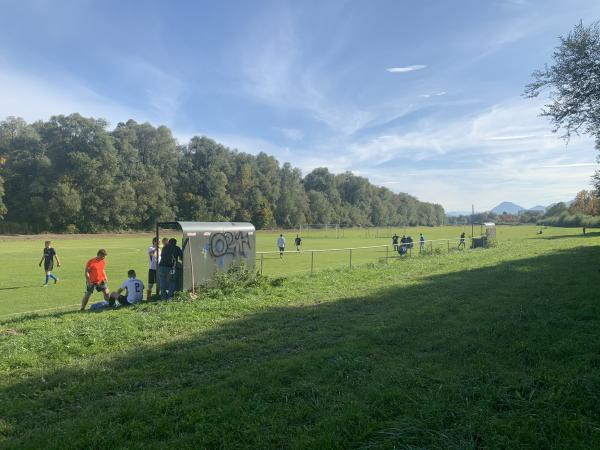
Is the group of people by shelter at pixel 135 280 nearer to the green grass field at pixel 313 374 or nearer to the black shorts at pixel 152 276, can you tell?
the black shorts at pixel 152 276

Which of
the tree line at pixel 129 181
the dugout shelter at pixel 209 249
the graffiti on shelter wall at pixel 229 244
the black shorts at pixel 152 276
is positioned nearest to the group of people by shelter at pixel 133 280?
the dugout shelter at pixel 209 249

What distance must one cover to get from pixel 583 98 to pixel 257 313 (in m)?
13.6

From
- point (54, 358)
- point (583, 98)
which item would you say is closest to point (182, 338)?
point (54, 358)

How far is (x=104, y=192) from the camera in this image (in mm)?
67188

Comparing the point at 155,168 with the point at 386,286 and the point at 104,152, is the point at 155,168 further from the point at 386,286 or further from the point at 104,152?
the point at 386,286

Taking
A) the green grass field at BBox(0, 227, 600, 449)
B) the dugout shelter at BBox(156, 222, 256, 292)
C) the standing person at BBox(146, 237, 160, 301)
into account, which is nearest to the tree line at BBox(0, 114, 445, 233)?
the standing person at BBox(146, 237, 160, 301)

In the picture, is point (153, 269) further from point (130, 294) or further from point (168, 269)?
point (130, 294)

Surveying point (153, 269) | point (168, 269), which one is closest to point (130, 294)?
point (168, 269)

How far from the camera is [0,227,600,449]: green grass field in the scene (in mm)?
3693

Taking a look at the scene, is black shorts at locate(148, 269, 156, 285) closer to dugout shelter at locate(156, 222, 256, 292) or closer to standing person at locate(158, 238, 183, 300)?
standing person at locate(158, 238, 183, 300)

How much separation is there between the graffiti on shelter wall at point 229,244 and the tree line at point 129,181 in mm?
58063

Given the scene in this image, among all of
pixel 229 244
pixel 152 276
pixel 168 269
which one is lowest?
pixel 152 276

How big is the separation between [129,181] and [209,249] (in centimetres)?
6693

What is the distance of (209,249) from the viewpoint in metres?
12.5
